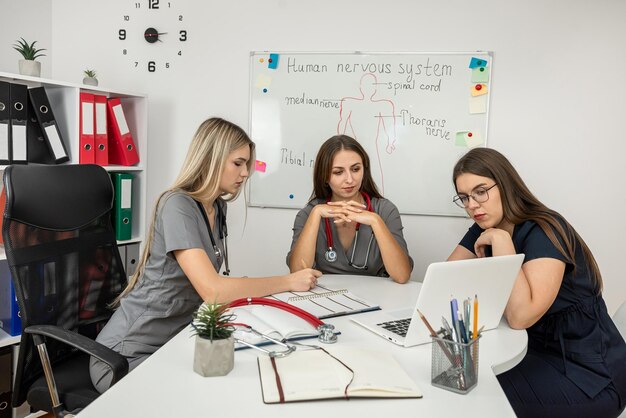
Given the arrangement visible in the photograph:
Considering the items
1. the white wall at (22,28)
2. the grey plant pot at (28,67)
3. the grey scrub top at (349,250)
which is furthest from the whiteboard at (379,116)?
the white wall at (22,28)

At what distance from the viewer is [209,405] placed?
2.96 feet

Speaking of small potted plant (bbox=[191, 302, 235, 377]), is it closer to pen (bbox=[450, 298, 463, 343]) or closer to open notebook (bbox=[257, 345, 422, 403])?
open notebook (bbox=[257, 345, 422, 403])

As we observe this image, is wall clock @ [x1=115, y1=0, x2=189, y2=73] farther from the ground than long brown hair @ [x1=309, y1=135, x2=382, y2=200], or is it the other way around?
wall clock @ [x1=115, y1=0, x2=189, y2=73]

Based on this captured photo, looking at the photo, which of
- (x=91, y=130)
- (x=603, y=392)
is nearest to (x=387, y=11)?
(x=91, y=130)

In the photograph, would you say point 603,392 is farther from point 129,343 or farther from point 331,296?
point 129,343

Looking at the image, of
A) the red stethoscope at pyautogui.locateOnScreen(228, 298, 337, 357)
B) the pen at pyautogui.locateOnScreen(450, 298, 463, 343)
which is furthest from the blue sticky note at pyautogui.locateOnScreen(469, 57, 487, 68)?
the pen at pyautogui.locateOnScreen(450, 298, 463, 343)

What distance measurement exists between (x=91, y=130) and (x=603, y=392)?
241 centimetres

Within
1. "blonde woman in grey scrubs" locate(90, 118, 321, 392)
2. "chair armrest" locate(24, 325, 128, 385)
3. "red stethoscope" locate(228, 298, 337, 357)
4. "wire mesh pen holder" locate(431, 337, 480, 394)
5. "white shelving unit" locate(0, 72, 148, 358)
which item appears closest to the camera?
"wire mesh pen holder" locate(431, 337, 480, 394)

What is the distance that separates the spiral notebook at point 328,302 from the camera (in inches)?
58.4

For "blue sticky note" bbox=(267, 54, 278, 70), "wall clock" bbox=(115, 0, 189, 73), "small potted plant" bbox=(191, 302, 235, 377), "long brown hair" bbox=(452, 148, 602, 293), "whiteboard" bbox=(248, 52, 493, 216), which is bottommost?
"small potted plant" bbox=(191, 302, 235, 377)

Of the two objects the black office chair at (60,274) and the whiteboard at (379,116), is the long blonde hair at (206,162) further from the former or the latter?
the whiteboard at (379,116)

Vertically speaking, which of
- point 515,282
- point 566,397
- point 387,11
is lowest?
point 566,397

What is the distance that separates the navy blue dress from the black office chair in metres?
1.05

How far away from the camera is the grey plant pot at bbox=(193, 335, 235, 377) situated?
1003mm
